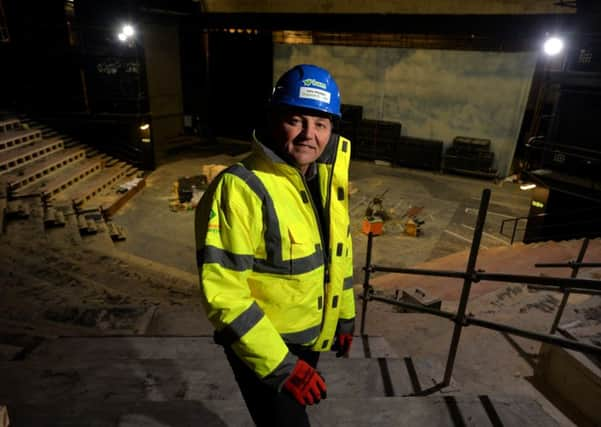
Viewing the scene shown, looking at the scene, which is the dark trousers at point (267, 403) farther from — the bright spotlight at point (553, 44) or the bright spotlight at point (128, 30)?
the bright spotlight at point (128, 30)

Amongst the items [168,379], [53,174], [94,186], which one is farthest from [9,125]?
[168,379]

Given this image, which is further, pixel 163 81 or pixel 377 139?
pixel 163 81

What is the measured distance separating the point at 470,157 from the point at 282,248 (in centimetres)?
1687

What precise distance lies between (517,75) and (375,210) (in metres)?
8.79

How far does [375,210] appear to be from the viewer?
12.8 meters

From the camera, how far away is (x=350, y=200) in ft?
46.3

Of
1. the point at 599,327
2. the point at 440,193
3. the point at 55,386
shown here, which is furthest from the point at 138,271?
the point at 440,193

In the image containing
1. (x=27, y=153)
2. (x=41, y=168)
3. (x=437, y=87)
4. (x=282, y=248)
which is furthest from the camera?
(x=437, y=87)

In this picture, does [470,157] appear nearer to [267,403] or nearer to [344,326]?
[344,326]

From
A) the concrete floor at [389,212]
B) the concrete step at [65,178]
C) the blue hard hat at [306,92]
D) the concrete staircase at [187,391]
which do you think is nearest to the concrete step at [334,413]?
the concrete staircase at [187,391]

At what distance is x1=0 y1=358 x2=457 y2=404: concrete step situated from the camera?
8.64ft

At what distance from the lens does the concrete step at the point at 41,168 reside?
10.7 m

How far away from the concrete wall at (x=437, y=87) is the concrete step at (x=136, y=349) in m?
15.8

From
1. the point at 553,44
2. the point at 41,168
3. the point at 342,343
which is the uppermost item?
the point at 553,44
